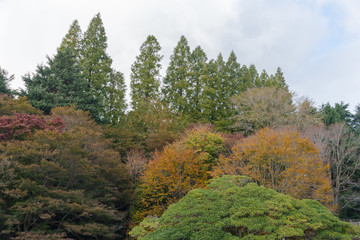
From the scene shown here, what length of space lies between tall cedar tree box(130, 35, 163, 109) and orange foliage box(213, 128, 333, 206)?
34.6 ft

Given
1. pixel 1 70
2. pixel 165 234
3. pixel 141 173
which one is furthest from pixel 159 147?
pixel 1 70

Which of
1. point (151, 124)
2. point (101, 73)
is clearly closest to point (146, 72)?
point (101, 73)

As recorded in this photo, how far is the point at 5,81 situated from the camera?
55.5 feet

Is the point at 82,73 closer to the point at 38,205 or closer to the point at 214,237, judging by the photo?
the point at 38,205

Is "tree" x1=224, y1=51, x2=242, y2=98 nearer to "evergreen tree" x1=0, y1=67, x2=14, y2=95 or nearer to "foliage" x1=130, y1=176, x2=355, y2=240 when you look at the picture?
"evergreen tree" x1=0, y1=67, x2=14, y2=95

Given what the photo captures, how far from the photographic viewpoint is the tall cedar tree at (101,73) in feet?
63.1

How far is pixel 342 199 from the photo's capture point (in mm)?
19453

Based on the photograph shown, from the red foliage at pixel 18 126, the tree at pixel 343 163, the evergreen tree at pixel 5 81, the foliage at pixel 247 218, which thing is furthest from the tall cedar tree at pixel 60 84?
the tree at pixel 343 163

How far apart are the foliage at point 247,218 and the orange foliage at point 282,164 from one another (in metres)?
3.41

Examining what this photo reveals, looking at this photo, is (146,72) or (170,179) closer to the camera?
(170,179)

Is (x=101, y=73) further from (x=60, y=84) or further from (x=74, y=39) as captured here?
(x=74, y=39)

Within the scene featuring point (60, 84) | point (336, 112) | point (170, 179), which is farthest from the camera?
point (336, 112)

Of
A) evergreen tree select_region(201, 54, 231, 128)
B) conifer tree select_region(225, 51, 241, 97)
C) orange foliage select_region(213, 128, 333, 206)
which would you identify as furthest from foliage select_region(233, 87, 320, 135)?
orange foliage select_region(213, 128, 333, 206)

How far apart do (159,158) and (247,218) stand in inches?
247
